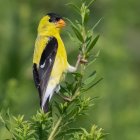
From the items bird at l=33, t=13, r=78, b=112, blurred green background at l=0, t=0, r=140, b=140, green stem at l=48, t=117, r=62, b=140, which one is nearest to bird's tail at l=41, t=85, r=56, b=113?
bird at l=33, t=13, r=78, b=112

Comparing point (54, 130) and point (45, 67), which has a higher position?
point (45, 67)

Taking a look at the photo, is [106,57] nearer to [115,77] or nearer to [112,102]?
[115,77]

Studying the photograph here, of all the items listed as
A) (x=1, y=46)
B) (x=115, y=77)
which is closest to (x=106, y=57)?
(x=115, y=77)

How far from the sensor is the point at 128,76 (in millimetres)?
8836

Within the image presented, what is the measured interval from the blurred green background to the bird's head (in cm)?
80

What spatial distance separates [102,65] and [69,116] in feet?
16.8

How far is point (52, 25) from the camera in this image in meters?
5.21

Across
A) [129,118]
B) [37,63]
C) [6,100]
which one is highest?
[129,118]

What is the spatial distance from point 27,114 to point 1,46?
0.99 m

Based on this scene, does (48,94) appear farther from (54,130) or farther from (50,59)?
(54,130)

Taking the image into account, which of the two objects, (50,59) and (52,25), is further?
(52,25)

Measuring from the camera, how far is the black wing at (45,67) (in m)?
4.55

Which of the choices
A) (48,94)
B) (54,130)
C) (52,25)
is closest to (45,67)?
(48,94)

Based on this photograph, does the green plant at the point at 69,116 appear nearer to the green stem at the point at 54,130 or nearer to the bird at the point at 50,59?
the green stem at the point at 54,130
